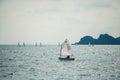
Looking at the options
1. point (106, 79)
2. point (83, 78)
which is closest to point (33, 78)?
point (83, 78)

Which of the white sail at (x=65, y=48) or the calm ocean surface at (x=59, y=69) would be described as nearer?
the calm ocean surface at (x=59, y=69)

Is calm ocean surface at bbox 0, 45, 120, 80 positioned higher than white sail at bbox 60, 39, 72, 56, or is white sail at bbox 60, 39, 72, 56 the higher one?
white sail at bbox 60, 39, 72, 56

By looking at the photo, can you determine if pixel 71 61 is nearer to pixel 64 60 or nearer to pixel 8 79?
pixel 64 60

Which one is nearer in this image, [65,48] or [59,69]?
[59,69]

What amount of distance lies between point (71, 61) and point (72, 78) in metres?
25.9

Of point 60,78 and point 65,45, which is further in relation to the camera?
point 65,45

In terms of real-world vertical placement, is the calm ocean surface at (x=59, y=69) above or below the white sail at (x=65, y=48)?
below

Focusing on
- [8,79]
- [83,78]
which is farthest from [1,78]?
[83,78]

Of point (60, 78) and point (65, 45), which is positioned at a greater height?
point (65, 45)

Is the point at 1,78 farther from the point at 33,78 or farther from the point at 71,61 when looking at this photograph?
the point at 71,61

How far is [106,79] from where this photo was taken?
119ft

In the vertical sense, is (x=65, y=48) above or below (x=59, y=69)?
above

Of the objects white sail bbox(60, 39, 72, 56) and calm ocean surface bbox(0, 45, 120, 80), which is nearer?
calm ocean surface bbox(0, 45, 120, 80)

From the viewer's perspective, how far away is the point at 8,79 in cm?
3584
